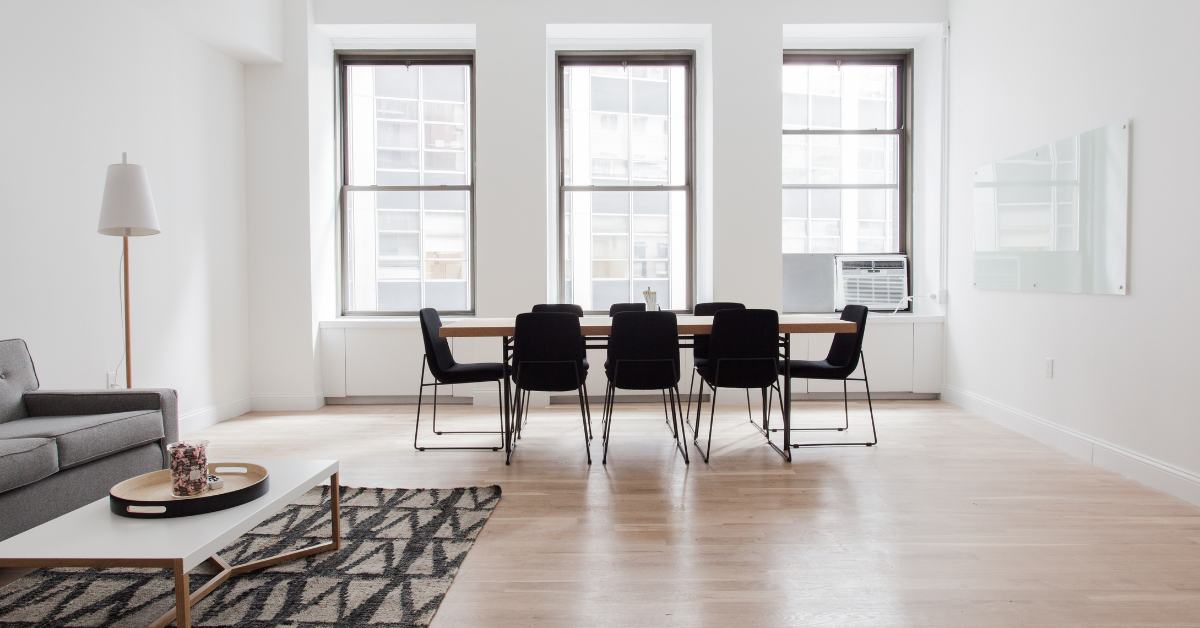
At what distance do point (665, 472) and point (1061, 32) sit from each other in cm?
366

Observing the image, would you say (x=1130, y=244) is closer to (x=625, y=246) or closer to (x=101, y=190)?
(x=625, y=246)

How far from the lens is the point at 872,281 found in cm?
593

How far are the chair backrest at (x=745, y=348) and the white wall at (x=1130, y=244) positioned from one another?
1.84 m

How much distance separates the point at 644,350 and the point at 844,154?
3491 millimetres

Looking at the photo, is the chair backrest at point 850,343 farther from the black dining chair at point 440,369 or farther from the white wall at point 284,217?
the white wall at point 284,217

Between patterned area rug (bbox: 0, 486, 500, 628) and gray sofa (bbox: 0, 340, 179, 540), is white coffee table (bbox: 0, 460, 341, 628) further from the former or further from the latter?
gray sofa (bbox: 0, 340, 179, 540)

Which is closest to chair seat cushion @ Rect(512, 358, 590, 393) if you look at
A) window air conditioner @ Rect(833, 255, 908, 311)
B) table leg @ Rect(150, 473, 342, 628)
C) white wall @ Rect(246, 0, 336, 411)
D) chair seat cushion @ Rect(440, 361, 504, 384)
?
chair seat cushion @ Rect(440, 361, 504, 384)

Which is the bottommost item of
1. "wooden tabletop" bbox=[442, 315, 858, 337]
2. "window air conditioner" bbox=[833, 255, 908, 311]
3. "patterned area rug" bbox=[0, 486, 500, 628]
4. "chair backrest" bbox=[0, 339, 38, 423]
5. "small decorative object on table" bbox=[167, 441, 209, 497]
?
"patterned area rug" bbox=[0, 486, 500, 628]

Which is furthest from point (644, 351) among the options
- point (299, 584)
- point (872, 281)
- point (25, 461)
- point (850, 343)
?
point (872, 281)

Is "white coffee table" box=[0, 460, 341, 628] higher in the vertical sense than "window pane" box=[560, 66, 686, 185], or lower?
lower

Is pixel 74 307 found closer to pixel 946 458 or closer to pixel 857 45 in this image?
pixel 946 458

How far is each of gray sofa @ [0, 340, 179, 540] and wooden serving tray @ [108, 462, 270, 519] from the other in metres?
0.60

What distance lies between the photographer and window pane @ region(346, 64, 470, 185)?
6008 millimetres

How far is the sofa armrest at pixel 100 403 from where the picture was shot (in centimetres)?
303
